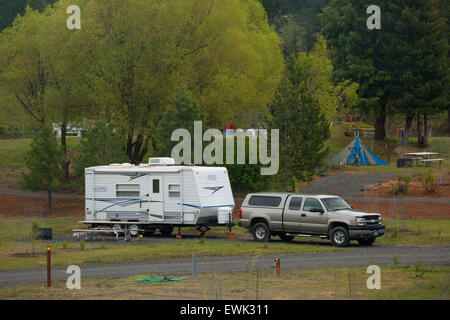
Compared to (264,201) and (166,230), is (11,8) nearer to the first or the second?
(166,230)

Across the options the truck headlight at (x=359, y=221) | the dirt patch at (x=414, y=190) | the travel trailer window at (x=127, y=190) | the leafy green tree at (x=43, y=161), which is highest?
the leafy green tree at (x=43, y=161)

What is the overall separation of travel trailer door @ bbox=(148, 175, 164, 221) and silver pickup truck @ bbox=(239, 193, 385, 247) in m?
3.92

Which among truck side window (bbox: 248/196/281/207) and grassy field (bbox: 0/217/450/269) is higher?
truck side window (bbox: 248/196/281/207)

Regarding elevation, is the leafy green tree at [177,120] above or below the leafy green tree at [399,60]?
below

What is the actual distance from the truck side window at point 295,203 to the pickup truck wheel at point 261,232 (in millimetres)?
1315

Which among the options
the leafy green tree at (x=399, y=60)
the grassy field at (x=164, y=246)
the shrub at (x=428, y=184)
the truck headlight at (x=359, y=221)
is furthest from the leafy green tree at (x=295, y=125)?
the leafy green tree at (x=399, y=60)

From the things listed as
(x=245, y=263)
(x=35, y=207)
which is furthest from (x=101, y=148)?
(x=245, y=263)

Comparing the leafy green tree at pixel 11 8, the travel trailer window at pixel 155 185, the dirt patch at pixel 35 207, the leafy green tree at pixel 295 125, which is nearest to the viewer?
the travel trailer window at pixel 155 185

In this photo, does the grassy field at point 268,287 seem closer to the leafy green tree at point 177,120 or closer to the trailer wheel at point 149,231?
the trailer wheel at point 149,231

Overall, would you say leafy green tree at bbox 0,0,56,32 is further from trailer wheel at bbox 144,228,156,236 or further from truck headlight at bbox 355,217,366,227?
truck headlight at bbox 355,217,366,227

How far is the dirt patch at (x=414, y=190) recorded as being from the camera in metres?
40.3

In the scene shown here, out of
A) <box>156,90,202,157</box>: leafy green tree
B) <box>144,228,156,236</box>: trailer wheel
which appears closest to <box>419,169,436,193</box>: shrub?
<box>156,90,202,157</box>: leafy green tree

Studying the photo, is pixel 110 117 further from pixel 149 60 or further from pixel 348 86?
pixel 348 86

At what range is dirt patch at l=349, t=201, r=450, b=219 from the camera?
35041 millimetres
